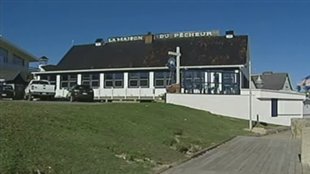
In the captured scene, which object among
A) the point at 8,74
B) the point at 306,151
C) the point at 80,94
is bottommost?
the point at 306,151

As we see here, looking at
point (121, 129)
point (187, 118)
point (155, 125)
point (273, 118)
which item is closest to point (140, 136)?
point (121, 129)

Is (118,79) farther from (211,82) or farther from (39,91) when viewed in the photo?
(211,82)

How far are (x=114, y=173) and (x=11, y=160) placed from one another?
7.13ft

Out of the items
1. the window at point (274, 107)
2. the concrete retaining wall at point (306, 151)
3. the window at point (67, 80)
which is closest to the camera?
the concrete retaining wall at point (306, 151)

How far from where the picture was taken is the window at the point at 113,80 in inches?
1843

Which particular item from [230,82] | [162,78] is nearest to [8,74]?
[162,78]

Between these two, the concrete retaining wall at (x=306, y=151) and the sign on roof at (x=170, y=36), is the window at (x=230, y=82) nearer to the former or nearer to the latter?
the sign on roof at (x=170, y=36)

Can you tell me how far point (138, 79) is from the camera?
46.0m

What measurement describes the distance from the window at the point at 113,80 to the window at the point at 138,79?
0.92 m

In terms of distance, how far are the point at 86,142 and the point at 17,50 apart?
146ft

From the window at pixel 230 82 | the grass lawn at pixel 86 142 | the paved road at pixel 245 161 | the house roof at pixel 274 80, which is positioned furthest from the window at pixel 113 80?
the paved road at pixel 245 161

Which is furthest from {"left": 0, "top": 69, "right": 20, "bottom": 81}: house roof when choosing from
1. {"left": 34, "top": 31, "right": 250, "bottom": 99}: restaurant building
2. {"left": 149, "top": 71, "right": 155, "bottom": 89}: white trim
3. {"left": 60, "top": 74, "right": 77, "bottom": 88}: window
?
{"left": 149, "top": 71, "right": 155, "bottom": 89}: white trim

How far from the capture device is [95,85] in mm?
48188

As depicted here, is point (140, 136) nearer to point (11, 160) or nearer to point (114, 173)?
point (114, 173)
